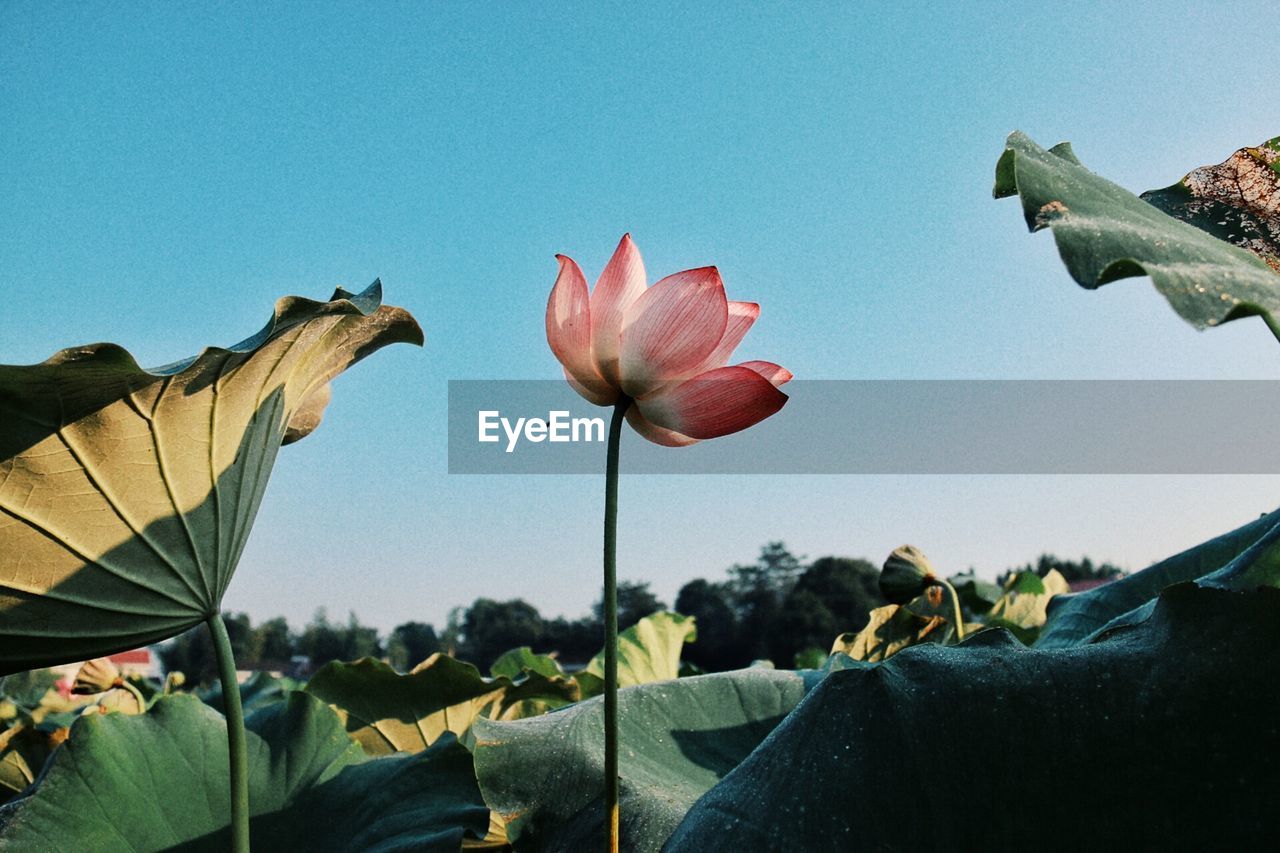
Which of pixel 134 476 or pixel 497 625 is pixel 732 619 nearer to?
pixel 497 625

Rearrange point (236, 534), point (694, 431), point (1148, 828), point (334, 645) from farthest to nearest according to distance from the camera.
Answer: point (334, 645) → point (236, 534) → point (694, 431) → point (1148, 828)

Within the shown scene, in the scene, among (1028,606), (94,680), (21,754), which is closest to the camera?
(21,754)

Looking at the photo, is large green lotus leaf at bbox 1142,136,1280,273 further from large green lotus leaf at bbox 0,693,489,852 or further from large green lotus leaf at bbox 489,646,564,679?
large green lotus leaf at bbox 489,646,564,679

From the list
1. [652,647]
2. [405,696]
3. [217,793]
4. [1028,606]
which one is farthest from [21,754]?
[1028,606]

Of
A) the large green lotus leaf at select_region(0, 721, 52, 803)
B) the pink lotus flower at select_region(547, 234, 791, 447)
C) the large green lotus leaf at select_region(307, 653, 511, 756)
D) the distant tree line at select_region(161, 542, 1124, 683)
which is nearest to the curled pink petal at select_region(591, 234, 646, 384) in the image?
the pink lotus flower at select_region(547, 234, 791, 447)

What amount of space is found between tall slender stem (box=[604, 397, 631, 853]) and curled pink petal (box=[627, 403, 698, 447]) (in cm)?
5

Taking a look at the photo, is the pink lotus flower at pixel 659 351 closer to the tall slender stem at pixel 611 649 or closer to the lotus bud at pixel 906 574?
the tall slender stem at pixel 611 649

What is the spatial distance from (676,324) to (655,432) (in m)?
0.07

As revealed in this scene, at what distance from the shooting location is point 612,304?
573mm

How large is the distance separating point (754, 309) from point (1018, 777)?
325 mm

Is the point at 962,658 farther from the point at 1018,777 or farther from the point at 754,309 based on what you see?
the point at 754,309

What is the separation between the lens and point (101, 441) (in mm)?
625

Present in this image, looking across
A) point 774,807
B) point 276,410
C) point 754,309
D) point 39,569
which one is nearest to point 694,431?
point 754,309

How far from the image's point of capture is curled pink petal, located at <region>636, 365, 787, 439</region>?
0.54 m
